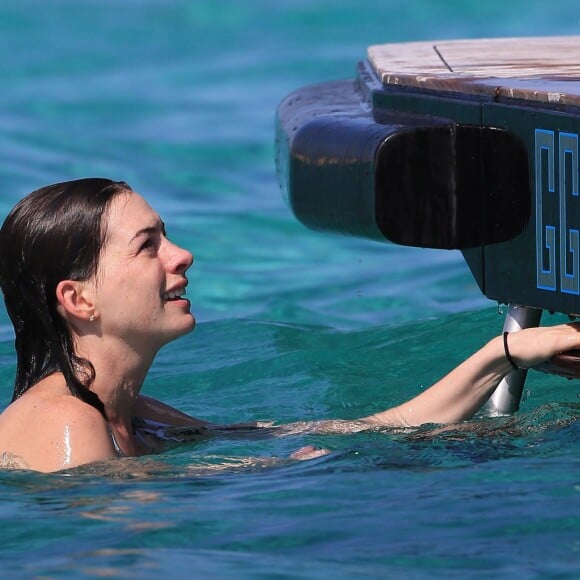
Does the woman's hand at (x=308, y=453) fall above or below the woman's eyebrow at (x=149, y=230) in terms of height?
below

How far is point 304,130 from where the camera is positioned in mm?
3764

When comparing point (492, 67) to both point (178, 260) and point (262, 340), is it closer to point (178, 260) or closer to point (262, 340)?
point (178, 260)

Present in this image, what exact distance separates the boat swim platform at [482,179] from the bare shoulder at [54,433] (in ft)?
2.67

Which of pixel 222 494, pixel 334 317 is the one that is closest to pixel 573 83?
pixel 222 494

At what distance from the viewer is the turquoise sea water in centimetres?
265

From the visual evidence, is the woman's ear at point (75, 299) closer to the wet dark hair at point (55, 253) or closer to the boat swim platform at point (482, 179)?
the wet dark hair at point (55, 253)

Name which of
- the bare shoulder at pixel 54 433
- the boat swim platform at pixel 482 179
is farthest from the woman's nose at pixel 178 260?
the boat swim platform at pixel 482 179

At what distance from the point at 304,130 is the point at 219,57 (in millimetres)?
6650

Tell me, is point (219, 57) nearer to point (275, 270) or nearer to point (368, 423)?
point (275, 270)

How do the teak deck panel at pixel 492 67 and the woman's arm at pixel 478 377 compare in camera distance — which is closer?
the woman's arm at pixel 478 377

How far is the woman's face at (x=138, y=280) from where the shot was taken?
10.1ft

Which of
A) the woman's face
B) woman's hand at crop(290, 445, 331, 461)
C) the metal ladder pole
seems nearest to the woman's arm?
the metal ladder pole

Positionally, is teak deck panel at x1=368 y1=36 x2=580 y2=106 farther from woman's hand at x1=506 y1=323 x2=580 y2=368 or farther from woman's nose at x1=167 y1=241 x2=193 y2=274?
woman's nose at x1=167 y1=241 x2=193 y2=274

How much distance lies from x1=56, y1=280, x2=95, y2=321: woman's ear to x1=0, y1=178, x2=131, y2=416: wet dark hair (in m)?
0.02
